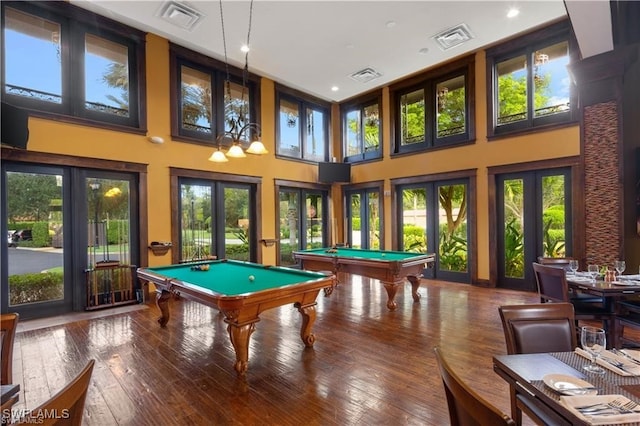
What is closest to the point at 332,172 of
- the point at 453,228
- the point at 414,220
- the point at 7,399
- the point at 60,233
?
the point at 414,220

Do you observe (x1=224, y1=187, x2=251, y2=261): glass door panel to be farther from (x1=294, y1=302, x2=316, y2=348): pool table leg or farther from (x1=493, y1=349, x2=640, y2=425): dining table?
(x1=493, y1=349, x2=640, y2=425): dining table

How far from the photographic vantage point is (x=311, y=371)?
304cm

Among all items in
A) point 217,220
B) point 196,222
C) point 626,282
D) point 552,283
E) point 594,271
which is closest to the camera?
point 626,282

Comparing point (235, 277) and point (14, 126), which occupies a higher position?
point (14, 126)

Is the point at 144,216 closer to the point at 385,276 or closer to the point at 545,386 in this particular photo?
the point at 385,276

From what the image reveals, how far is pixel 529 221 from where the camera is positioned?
6199 millimetres

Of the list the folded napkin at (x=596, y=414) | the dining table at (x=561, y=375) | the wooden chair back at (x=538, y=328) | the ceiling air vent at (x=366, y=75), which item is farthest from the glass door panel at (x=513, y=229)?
the folded napkin at (x=596, y=414)

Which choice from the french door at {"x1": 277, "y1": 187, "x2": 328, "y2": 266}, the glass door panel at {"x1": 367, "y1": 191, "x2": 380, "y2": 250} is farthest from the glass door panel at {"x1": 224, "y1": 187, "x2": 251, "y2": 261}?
the glass door panel at {"x1": 367, "y1": 191, "x2": 380, "y2": 250}

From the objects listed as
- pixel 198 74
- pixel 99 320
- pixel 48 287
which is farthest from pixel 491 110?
pixel 48 287

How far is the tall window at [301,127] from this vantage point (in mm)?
8297

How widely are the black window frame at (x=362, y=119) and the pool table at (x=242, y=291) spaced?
17.7ft

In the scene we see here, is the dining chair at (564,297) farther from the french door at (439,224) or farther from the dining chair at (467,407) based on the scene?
the french door at (439,224)

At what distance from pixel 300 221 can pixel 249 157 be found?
222 centimetres

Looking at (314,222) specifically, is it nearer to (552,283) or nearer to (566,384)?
(552,283)
